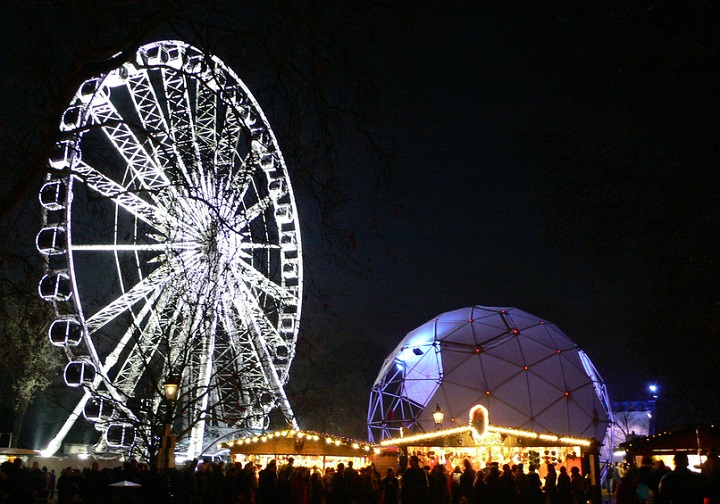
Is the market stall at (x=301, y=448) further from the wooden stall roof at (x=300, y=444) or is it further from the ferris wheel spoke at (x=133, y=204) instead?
the ferris wheel spoke at (x=133, y=204)

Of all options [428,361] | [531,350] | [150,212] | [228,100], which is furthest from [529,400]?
[228,100]

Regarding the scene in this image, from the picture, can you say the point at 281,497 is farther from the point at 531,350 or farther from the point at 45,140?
the point at 531,350

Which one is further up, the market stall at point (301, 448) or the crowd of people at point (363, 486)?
the market stall at point (301, 448)

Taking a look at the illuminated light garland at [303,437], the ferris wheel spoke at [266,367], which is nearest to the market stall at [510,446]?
the illuminated light garland at [303,437]

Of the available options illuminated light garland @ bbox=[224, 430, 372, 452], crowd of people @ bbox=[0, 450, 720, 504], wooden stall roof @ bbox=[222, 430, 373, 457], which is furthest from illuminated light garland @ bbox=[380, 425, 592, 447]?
crowd of people @ bbox=[0, 450, 720, 504]

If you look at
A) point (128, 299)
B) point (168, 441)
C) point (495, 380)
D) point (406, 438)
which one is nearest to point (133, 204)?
point (128, 299)

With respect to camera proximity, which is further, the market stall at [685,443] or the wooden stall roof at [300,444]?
the wooden stall roof at [300,444]

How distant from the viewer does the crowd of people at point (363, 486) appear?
26.9 feet

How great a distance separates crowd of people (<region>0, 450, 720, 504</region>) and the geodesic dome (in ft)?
44.7

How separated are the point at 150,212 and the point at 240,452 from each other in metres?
8.57

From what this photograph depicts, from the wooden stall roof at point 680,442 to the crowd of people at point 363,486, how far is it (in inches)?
179

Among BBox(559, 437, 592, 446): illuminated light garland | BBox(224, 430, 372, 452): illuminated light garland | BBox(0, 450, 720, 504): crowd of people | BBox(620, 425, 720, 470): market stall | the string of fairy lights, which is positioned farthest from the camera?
BBox(224, 430, 372, 452): illuminated light garland

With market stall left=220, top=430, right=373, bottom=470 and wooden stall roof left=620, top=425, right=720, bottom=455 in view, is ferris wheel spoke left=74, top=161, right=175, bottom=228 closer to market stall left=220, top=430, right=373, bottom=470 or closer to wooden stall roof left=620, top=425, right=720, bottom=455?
market stall left=220, top=430, right=373, bottom=470

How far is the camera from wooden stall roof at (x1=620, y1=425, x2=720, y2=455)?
19.8 meters
